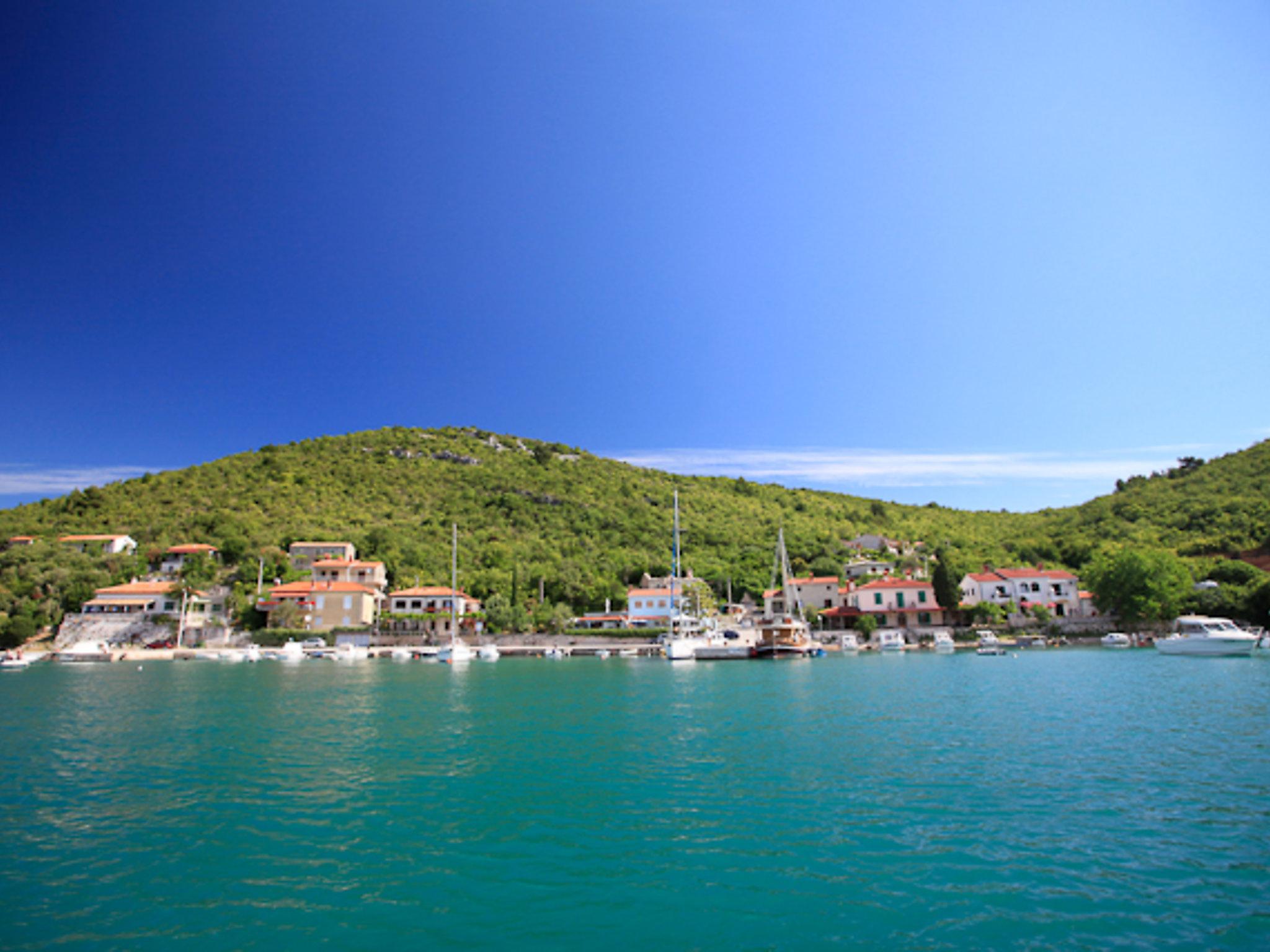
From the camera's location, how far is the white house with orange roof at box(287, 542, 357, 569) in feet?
237

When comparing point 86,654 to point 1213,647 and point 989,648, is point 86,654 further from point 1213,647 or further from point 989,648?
point 1213,647

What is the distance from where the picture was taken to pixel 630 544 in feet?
293

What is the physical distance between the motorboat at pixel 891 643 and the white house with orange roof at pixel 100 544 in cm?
7755

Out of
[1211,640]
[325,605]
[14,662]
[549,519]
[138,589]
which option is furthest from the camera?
[549,519]

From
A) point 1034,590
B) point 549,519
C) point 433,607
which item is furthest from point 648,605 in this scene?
point 1034,590

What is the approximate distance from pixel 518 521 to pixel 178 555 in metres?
38.1

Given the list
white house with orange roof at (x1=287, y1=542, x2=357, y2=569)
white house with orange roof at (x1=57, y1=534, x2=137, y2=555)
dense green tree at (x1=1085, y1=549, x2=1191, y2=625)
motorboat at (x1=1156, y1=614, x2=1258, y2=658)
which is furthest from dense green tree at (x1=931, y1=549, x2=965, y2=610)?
white house with orange roof at (x1=57, y1=534, x2=137, y2=555)

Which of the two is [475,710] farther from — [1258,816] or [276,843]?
[1258,816]

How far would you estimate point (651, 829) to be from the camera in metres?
9.16

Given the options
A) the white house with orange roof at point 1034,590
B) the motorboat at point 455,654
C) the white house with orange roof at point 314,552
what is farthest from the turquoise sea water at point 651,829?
the white house with orange roof at point 314,552

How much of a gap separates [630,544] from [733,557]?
13836 millimetres

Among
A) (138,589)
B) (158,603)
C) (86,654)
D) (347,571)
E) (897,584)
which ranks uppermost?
(347,571)

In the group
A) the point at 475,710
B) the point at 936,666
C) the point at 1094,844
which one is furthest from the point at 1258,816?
the point at 936,666

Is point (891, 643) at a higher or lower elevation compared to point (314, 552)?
lower
